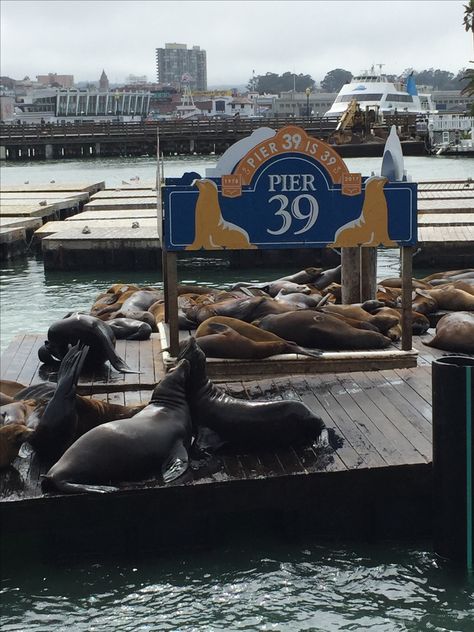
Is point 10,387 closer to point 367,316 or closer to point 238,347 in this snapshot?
point 238,347

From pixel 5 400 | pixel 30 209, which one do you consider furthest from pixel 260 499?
pixel 30 209

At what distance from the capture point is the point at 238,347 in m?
7.09

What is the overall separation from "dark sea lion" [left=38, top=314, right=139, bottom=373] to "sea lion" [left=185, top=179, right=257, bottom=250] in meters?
0.94

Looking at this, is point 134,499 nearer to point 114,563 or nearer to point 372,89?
point 114,563

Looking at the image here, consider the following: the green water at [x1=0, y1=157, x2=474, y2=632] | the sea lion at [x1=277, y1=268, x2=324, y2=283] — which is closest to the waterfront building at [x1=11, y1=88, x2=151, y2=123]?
the sea lion at [x1=277, y1=268, x2=324, y2=283]

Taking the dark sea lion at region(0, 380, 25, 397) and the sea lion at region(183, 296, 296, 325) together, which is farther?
the sea lion at region(183, 296, 296, 325)

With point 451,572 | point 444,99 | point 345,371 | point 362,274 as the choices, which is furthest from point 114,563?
point 444,99

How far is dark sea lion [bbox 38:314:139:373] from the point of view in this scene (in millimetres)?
7215

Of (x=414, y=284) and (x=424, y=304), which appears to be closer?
(x=424, y=304)

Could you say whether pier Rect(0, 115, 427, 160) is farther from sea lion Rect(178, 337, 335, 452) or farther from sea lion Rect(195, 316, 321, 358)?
sea lion Rect(178, 337, 335, 452)

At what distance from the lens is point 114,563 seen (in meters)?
5.38

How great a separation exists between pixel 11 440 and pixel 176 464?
0.94 meters

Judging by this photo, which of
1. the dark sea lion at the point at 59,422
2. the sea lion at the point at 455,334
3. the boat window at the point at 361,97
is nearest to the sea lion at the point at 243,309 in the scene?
the sea lion at the point at 455,334

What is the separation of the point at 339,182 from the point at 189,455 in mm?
2542
